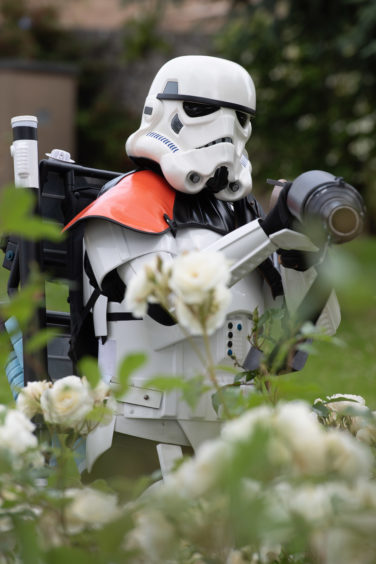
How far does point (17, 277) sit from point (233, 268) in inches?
30.4

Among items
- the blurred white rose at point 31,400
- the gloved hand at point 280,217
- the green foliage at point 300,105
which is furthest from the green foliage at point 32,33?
the blurred white rose at point 31,400

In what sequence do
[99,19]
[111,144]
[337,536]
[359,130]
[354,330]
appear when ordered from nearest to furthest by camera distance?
[337,536] → [354,330] → [359,130] → [111,144] → [99,19]

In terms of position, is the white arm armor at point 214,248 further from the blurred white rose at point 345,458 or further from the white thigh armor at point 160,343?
the blurred white rose at point 345,458

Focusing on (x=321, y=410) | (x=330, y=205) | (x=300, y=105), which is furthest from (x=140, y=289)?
(x=300, y=105)

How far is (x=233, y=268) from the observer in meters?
2.04

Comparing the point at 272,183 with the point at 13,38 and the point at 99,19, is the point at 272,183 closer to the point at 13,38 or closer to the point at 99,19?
the point at 13,38

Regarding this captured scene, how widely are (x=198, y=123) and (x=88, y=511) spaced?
1390 millimetres

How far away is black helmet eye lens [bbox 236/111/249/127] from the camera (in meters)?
2.35

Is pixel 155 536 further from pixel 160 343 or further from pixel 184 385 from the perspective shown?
pixel 160 343

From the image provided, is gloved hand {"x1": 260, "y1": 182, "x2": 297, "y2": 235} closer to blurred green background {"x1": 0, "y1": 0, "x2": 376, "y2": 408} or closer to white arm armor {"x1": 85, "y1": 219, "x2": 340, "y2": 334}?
white arm armor {"x1": 85, "y1": 219, "x2": 340, "y2": 334}

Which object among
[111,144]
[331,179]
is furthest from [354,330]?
[111,144]

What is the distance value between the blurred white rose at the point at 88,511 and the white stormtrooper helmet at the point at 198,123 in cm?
127

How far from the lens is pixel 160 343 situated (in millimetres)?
2225

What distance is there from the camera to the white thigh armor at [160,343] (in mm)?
2195
